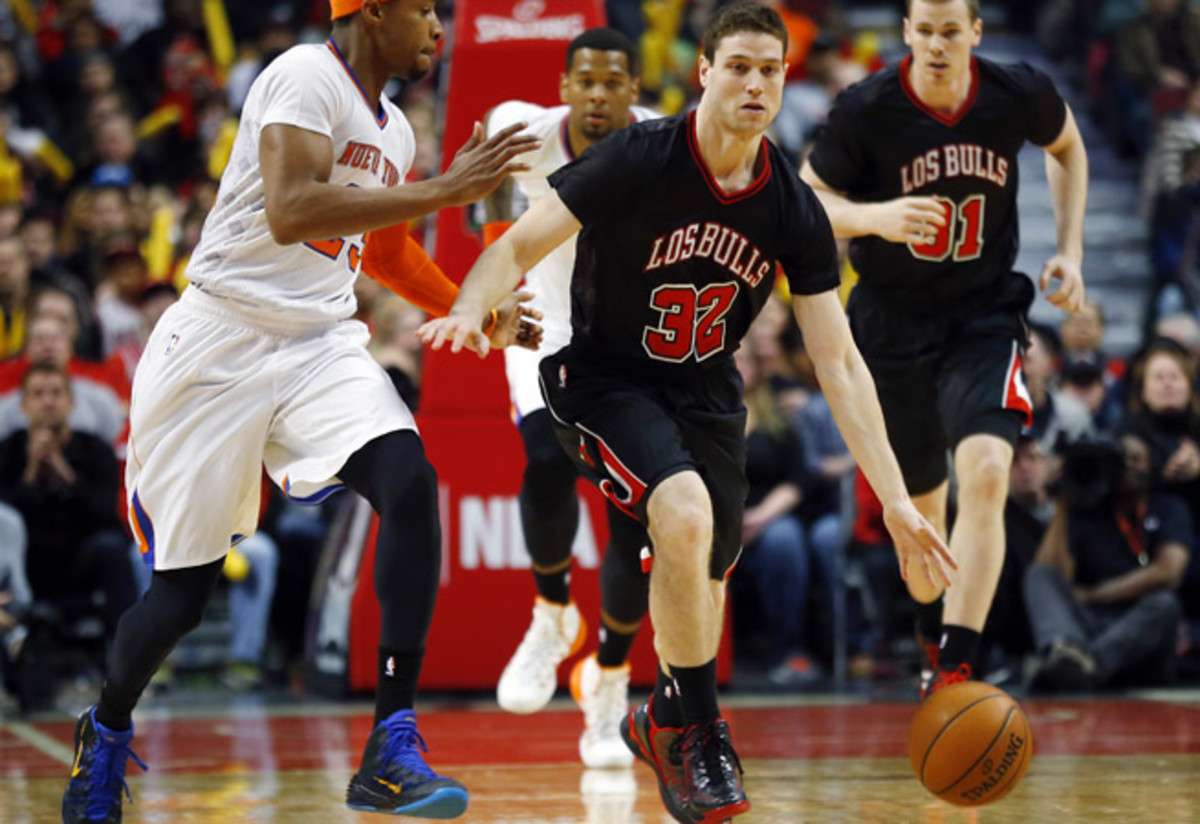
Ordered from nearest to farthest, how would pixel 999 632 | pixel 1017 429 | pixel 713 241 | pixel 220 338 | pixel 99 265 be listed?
pixel 220 338 → pixel 713 241 → pixel 1017 429 → pixel 999 632 → pixel 99 265

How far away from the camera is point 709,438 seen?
17.6ft

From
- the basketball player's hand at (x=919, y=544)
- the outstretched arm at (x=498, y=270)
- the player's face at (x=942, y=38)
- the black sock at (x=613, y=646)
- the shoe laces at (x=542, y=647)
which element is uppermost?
the player's face at (x=942, y=38)

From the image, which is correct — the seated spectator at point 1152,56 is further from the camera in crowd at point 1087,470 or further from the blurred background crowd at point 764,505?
the camera in crowd at point 1087,470

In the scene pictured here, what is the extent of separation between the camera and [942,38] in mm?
6355

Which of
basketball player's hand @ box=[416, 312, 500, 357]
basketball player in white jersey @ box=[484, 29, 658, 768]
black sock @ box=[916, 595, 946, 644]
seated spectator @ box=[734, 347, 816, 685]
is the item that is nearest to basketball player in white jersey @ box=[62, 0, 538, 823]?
basketball player's hand @ box=[416, 312, 500, 357]

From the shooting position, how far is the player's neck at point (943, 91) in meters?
6.44

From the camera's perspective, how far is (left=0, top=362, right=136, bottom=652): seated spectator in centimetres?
909

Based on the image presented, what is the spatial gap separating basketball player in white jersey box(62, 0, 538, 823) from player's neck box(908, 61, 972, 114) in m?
2.18

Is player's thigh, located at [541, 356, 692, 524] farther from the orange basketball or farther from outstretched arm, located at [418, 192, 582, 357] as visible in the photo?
the orange basketball

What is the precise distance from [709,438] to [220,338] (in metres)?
1.44

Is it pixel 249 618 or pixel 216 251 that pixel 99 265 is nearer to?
pixel 249 618

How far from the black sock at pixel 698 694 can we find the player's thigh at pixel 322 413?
100cm

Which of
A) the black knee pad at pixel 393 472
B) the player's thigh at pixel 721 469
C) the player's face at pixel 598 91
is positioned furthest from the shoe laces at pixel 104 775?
the player's face at pixel 598 91

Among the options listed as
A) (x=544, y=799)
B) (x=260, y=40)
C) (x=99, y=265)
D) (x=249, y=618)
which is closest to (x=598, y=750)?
(x=544, y=799)
